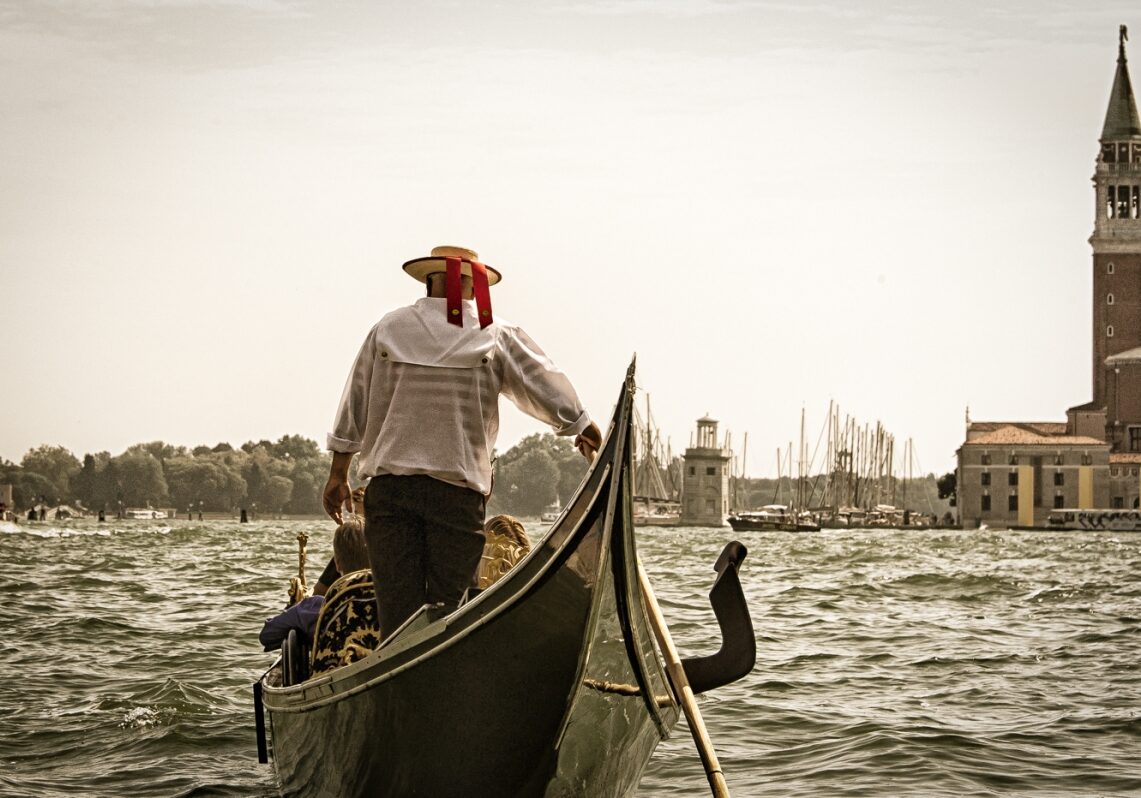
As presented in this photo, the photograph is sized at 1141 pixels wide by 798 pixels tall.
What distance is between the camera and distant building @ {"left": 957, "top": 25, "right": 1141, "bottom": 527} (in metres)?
79.2

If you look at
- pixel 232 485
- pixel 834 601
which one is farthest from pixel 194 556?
pixel 232 485

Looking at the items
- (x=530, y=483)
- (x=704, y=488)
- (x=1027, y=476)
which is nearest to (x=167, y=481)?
(x=530, y=483)

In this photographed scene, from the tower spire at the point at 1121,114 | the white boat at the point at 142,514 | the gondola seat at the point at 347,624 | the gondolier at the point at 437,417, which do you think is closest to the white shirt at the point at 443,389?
the gondolier at the point at 437,417

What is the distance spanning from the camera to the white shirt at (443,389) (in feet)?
14.5

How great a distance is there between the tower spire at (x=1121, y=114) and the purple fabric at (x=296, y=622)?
301 ft

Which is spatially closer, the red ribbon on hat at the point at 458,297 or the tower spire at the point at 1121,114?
the red ribbon on hat at the point at 458,297

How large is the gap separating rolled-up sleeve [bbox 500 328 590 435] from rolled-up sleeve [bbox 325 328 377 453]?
387mm

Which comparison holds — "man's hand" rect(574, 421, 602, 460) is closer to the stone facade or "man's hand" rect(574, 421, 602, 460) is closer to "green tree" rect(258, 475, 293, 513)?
the stone facade

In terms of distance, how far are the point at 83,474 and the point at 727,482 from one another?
61072 mm

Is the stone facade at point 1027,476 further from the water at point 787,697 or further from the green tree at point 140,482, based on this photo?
Answer: the green tree at point 140,482

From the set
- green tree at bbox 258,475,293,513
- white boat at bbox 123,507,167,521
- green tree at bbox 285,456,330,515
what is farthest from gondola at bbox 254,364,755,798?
green tree at bbox 285,456,330,515

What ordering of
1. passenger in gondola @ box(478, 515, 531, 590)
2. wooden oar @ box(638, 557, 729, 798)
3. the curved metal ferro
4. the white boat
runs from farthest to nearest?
1. the white boat
2. passenger in gondola @ box(478, 515, 531, 590)
3. wooden oar @ box(638, 557, 729, 798)
4. the curved metal ferro

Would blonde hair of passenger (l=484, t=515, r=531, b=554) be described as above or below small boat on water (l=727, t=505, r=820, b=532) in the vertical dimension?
below

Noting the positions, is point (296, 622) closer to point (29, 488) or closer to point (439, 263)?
point (439, 263)
